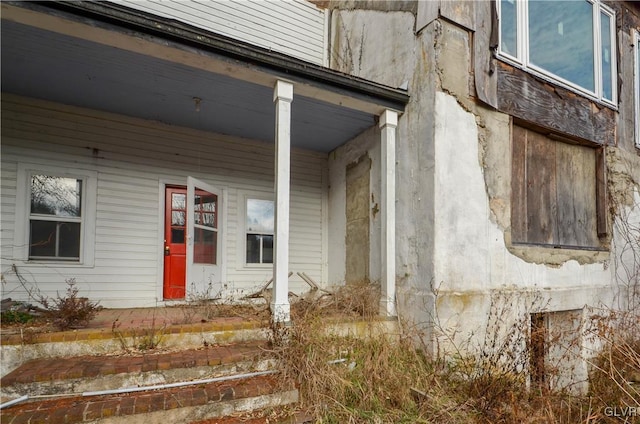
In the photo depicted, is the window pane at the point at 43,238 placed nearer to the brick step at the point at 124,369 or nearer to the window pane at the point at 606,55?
the brick step at the point at 124,369

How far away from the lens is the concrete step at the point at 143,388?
2688 mm

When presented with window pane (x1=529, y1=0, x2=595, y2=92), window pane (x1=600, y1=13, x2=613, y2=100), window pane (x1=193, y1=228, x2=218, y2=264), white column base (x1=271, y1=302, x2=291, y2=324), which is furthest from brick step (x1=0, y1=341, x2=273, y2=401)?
window pane (x1=600, y1=13, x2=613, y2=100)

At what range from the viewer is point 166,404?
2.83 meters

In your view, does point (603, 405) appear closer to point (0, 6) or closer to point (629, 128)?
point (629, 128)

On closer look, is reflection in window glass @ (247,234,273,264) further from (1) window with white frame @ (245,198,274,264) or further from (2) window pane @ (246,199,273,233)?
(2) window pane @ (246,199,273,233)

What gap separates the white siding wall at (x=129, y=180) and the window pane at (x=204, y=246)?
0.27 meters

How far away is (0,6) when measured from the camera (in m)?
3.00

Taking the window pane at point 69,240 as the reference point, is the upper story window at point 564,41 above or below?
above

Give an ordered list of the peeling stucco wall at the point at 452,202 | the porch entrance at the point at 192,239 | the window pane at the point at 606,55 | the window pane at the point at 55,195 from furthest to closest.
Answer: the window pane at the point at 606,55 → the porch entrance at the point at 192,239 → the window pane at the point at 55,195 → the peeling stucco wall at the point at 452,202

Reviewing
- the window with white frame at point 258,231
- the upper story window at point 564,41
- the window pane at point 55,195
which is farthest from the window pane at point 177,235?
the upper story window at point 564,41

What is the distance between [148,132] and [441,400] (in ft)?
17.8

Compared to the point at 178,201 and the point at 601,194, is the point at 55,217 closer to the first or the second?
the point at 178,201

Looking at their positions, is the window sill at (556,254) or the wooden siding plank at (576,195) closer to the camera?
the window sill at (556,254)

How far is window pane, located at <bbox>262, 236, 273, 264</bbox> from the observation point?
650 centimetres
